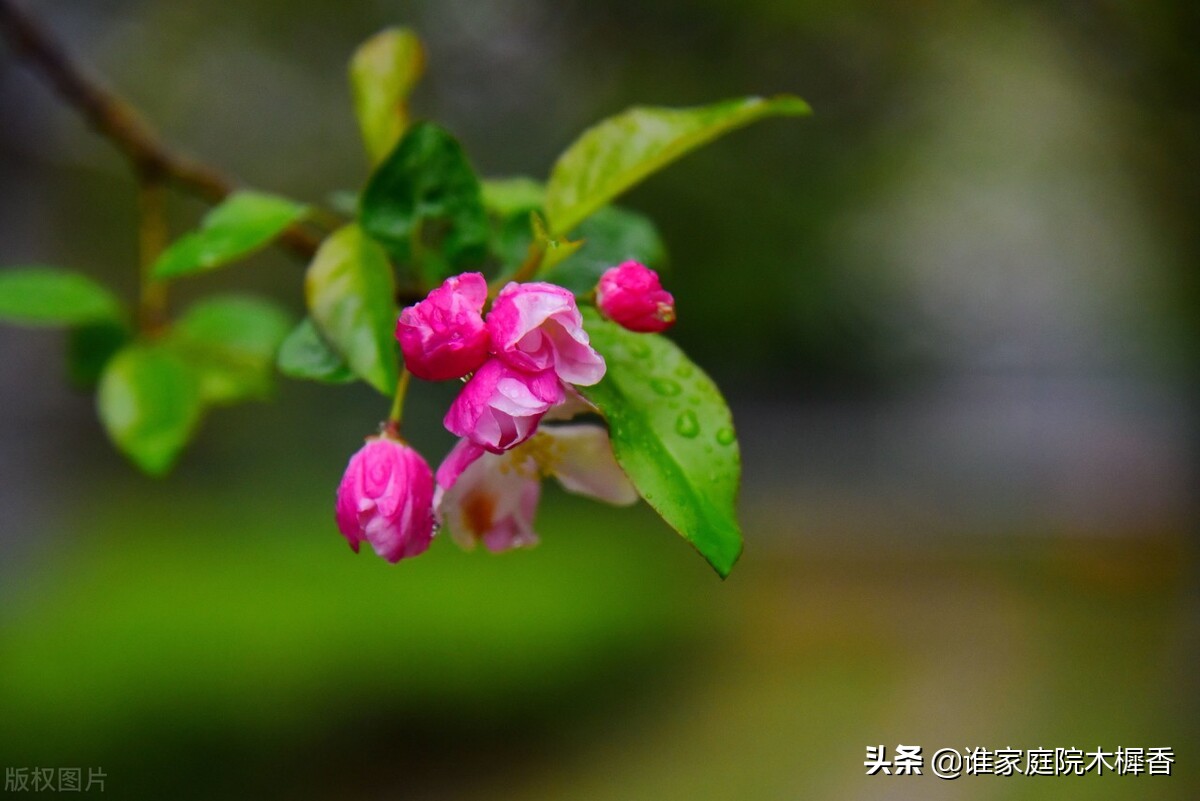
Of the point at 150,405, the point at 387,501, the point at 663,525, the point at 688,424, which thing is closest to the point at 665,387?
the point at 688,424

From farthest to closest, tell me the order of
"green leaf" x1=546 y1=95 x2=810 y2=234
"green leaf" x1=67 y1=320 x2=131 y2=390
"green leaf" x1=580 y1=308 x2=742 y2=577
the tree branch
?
"green leaf" x1=67 y1=320 x2=131 y2=390
the tree branch
"green leaf" x1=546 y1=95 x2=810 y2=234
"green leaf" x1=580 y1=308 x2=742 y2=577

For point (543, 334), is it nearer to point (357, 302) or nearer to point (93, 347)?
point (357, 302)

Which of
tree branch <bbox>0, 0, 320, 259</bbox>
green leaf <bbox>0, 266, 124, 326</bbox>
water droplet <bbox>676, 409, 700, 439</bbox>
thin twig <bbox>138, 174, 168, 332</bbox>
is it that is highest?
tree branch <bbox>0, 0, 320, 259</bbox>

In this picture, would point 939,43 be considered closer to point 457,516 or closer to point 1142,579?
point 457,516

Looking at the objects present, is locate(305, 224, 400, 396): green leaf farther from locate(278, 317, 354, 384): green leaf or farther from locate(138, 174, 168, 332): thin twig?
locate(138, 174, 168, 332): thin twig

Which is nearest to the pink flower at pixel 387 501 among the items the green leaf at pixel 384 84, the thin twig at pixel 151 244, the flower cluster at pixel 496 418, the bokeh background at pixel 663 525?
the flower cluster at pixel 496 418

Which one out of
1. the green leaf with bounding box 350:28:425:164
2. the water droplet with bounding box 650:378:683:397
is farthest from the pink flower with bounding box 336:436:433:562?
the green leaf with bounding box 350:28:425:164

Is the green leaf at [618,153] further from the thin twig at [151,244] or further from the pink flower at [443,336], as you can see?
the thin twig at [151,244]
